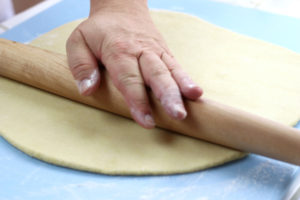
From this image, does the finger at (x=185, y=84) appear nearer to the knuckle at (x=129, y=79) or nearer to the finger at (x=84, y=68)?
the knuckle at (x=129, y=79)

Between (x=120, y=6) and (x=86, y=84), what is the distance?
1.50 ft

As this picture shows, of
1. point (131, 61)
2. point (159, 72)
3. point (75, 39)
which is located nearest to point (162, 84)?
point (159, 72)

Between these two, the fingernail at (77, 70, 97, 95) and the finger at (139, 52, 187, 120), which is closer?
the finger at (139, 52, 187, 120)

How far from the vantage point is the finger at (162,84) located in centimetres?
108

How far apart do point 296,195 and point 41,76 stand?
41.5 inches

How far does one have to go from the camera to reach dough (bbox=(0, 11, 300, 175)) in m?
1.15

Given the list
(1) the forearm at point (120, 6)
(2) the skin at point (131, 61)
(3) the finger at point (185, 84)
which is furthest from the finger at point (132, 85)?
(1) the forearm at point (120, 6)

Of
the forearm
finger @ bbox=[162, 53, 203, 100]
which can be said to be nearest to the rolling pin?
finger @ bbox=[162, 53, 203, 100]

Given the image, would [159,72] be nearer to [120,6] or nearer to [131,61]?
[131,61]

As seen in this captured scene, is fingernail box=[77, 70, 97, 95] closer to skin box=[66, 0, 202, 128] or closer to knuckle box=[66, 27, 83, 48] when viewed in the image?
skin box=[66, 0, 202, 128]

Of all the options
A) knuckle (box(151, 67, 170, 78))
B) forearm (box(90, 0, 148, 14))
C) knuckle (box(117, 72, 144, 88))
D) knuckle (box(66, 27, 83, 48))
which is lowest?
knuckle (box(117, 72, 144, 88))

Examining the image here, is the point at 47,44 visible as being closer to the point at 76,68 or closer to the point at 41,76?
the point at 41,76

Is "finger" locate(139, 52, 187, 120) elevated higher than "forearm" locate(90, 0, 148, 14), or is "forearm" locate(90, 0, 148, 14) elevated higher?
"forearm" locate(90, 0, 148, 14)

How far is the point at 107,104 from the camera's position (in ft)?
4.25
